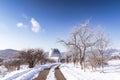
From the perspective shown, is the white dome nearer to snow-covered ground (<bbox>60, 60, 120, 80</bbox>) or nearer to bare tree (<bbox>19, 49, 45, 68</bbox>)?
bare tree (<bbox>19, 49, 45, 68</bbox>)

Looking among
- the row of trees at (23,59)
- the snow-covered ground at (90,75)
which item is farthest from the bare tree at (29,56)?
the snow-covered ground at (90,75)

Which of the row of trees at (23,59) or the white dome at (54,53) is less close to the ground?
the white dome at (54,53)

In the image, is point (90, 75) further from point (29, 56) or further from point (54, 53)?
point (54, 53)

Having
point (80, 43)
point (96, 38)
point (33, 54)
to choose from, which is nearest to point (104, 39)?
point (96, 38)

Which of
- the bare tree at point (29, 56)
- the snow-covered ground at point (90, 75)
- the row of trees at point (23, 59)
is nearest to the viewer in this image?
the snow-covered ground at point (90, 75)

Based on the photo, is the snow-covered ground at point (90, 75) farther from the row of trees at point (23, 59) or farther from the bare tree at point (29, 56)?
the bare tree at point (29, 56)

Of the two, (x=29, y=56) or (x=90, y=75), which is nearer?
(x=90, y=75)

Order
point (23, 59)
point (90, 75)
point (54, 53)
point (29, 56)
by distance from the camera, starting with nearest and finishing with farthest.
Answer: point (90, 75)
point (23, 59)
point (29, 56)
point (54, 53)

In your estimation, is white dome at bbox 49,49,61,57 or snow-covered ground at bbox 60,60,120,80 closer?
snow-covered ground at bbox 60,60,120,80

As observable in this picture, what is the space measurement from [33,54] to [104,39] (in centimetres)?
1967

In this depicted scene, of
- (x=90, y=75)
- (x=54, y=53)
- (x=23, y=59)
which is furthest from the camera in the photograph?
(x=54, y=53)

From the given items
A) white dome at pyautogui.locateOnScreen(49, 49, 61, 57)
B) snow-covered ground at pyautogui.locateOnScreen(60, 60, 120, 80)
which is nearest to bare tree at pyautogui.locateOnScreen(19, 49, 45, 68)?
snow-covered ground at pyautogui.locateOnScreen(60, 60, 120, 80)

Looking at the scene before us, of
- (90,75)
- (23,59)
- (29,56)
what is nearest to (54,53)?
(29,56)

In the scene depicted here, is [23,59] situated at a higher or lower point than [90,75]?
higher
